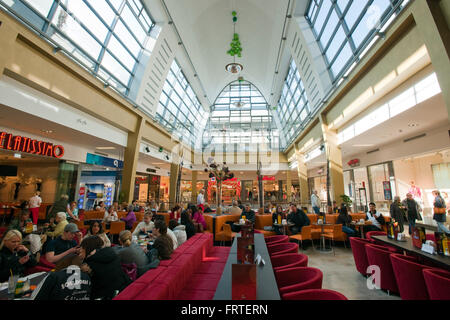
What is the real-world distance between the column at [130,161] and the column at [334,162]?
848cm

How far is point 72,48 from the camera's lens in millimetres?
6211

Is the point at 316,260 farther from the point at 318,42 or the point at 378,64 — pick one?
the point at 318,42

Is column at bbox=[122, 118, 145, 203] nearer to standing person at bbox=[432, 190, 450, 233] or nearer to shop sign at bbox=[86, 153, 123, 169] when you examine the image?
shop sign at bbox=[86, 153, 123, 169]

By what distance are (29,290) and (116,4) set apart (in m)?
9.53

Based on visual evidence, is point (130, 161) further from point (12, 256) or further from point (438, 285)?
point (438, 285)

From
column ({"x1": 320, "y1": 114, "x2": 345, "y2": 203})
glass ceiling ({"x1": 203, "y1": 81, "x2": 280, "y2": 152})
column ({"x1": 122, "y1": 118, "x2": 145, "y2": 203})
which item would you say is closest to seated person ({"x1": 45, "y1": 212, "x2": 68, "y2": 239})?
column ({"x1": 122, "y1": 118, "x2": 145, "y2": 203})

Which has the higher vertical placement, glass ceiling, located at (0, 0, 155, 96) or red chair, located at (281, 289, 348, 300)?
glass ceiling, located at (0, 0, 155, 96)

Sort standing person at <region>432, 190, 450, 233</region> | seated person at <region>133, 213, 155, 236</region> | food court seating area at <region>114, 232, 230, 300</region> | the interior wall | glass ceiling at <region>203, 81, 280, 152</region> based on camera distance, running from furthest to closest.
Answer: glass ceiling at <region>203, 81, 280, 152</region> → the interior wall → standing person at <region>432, 190, 450, 233</region> → seated person at <region>133, 213, 155, 236</region> → food court seating area at <region>114, 232, 230, 300</region>

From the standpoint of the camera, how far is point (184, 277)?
2574 millimetres

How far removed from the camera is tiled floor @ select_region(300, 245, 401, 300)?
3.08 metres

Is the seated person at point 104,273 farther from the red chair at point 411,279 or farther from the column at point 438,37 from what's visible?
the column at point 438,37

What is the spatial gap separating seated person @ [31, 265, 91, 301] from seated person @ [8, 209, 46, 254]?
198cm

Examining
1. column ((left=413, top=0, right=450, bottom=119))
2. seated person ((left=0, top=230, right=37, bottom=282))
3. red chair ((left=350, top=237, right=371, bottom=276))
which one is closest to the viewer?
seated person ((left=0, top=230, right=37, bottom=282))

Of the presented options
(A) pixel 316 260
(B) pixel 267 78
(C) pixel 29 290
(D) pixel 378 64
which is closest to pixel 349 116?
(D) pixel 378 64
